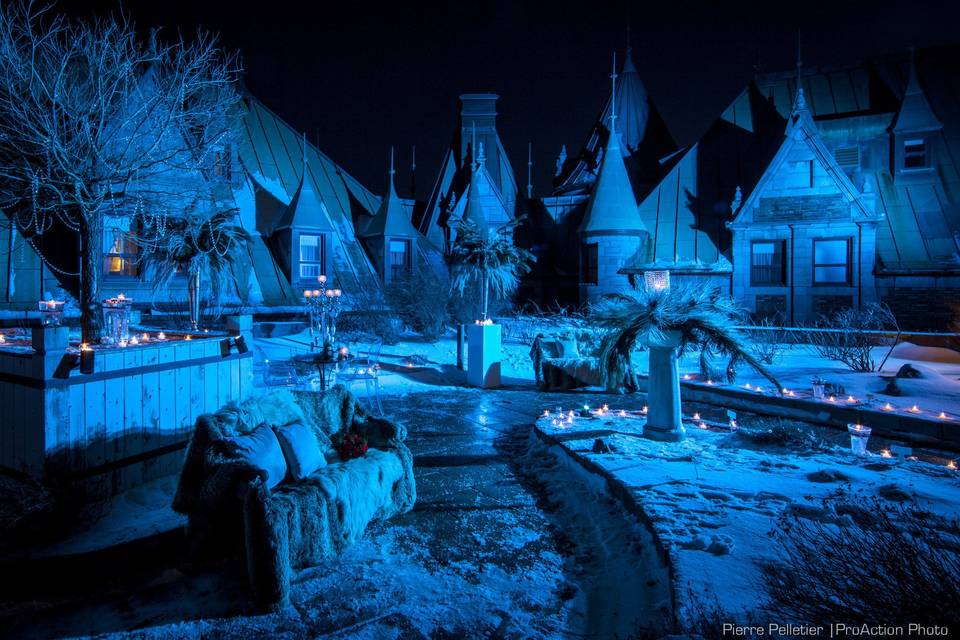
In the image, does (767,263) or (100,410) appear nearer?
(100,410)

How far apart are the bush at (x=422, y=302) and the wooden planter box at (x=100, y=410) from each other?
41.1 feet

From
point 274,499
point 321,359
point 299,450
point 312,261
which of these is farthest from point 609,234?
point 274,499

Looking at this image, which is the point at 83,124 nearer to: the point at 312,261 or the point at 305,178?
the point at 312,261

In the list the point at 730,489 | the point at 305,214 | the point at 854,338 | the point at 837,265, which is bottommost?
the point at 730,489

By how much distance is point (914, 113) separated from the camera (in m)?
19.9

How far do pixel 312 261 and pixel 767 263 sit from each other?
15.6 m

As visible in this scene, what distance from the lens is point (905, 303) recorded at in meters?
18.0

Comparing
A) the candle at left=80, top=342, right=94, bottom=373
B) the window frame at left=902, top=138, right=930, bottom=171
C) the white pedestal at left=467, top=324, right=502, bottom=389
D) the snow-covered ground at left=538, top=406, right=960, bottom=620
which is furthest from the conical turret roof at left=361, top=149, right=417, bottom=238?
the window frame at left=902, top=138, right=930, bottom=171

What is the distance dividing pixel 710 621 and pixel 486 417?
6880mm

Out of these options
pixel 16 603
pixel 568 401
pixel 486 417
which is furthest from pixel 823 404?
pixel 16 603

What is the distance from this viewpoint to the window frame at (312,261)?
19.5 meters

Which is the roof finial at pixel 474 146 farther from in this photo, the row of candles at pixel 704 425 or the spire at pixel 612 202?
the row of candles at pixel 704 425

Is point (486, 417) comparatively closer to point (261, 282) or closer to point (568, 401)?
point (568, 401)

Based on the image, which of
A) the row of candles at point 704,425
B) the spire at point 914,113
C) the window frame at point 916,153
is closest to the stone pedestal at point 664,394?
the row of candles at point 704,425
